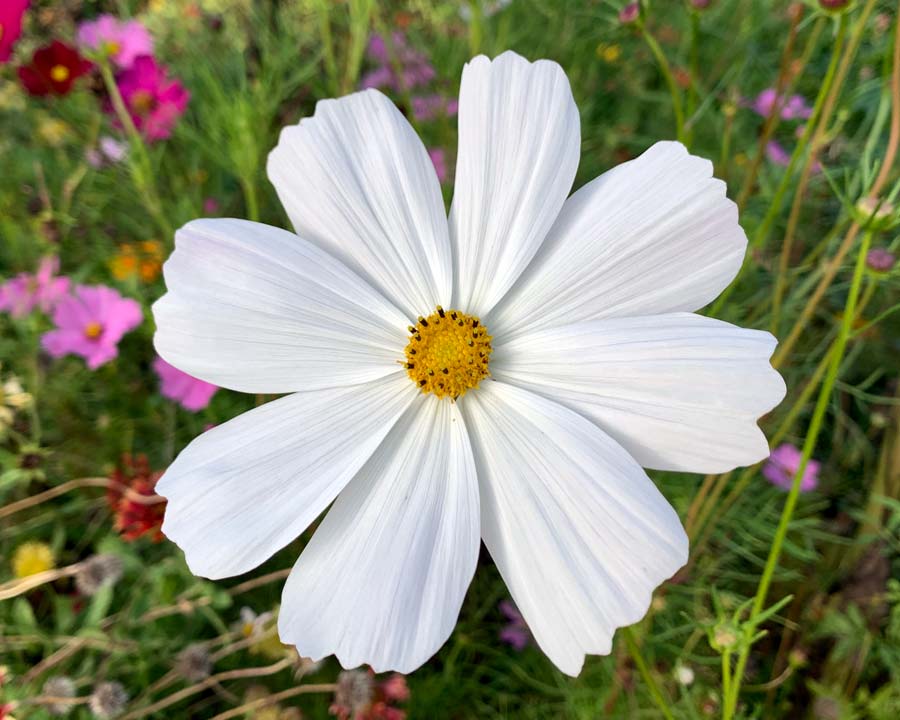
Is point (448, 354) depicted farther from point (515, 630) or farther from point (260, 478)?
point (515, 630)

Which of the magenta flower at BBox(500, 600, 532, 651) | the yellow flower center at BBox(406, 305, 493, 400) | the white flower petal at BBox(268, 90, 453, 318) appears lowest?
the magenta flower at BBox(500, 600, 532, 651)

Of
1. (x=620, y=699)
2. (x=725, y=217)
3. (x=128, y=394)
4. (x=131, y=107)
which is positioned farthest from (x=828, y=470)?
(x=131, y=107)

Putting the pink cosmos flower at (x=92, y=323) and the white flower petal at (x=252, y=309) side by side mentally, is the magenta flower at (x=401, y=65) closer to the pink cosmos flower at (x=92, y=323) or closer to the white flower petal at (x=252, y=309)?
the pink cosmos flower at (x=92, y=323)

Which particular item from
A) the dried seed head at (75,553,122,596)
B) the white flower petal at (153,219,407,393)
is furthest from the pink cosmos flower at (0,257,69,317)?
the white flower petal at (153,219,407,393)

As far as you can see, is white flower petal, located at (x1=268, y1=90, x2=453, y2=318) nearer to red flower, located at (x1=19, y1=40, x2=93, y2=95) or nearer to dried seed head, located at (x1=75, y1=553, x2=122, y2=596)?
dried seed head, located at (x1=75, y1=553, x2=122, y2=596)

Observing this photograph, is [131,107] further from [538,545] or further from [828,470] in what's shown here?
[828,470]

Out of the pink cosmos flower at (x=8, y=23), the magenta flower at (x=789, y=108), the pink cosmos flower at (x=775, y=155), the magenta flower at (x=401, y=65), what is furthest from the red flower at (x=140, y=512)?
the magenta flower at (x=789, y=108)
